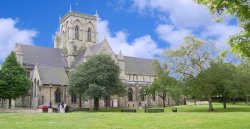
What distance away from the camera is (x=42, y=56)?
86.4 metres

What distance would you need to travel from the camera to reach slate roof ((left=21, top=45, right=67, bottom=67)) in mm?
82812

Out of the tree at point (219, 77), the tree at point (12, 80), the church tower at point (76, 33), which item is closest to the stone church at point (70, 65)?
the church tower at point (76, 33)

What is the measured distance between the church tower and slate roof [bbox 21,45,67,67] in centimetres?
191

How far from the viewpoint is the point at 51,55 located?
88688 mm

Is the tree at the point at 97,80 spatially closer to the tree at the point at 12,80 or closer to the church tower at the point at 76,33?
the tree at the point at 12,80

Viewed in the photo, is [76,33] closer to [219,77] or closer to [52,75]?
Answer: [52,75]

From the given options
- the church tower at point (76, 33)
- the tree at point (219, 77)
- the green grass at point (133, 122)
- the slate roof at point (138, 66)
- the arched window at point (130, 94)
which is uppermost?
the church tower at point (76, 33)

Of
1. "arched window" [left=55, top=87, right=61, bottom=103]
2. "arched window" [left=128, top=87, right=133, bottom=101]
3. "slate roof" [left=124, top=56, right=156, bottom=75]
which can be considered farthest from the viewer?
"slate roof" [left=124, top=56, right=156, bottom=75]

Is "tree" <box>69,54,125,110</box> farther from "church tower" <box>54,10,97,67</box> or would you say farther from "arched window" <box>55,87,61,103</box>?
"church tower" <box>54,10,97,67</box>

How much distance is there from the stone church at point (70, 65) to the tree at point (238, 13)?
6006cm

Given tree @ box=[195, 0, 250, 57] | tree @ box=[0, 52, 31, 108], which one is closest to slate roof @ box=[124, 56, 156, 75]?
tree @ box=[0, 52, 31, 108]

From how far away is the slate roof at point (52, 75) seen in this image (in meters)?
75.8

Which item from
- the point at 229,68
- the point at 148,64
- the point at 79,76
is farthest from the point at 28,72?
the point at 229,68

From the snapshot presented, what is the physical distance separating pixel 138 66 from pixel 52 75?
30.3 meters
